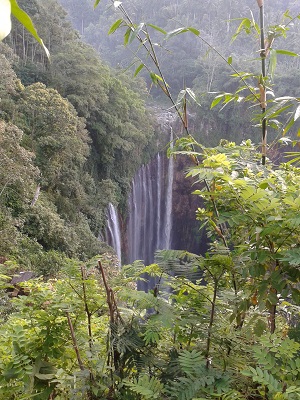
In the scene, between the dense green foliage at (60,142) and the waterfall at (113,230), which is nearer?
the dense green foliage at (60,142)

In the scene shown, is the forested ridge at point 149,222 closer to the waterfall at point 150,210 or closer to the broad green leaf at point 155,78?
the broad green leaf at point 155,78

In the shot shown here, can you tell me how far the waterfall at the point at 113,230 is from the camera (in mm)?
10469

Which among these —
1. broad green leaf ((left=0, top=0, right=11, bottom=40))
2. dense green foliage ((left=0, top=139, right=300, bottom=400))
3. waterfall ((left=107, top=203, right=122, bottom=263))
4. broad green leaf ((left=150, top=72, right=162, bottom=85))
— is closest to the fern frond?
dense green foliage ((left=0, top=139, right=300, bottom=400))

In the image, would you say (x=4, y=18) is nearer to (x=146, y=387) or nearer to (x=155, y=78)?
(x=146, y=387)

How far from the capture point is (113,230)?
1085 centimetres

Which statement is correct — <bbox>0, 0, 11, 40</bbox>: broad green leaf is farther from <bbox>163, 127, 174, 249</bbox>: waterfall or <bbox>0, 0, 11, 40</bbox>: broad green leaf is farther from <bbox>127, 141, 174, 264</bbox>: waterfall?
<bbox>163, 127, 174, 249</bbox>: waterfall

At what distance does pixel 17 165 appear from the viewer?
5992 millimetres

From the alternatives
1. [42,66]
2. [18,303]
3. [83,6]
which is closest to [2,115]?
[42,66]

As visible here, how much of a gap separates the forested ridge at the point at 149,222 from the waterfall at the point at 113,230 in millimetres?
436

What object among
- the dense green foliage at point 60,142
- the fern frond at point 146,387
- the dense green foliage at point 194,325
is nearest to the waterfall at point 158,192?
the dense green foliage at point 60,142

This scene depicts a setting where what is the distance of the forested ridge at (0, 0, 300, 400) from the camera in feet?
2.40

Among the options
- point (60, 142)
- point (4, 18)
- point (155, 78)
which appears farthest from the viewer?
point (60, 142)

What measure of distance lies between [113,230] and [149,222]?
2.30 metres

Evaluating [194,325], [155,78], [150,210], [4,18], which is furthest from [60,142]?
[4,18]
